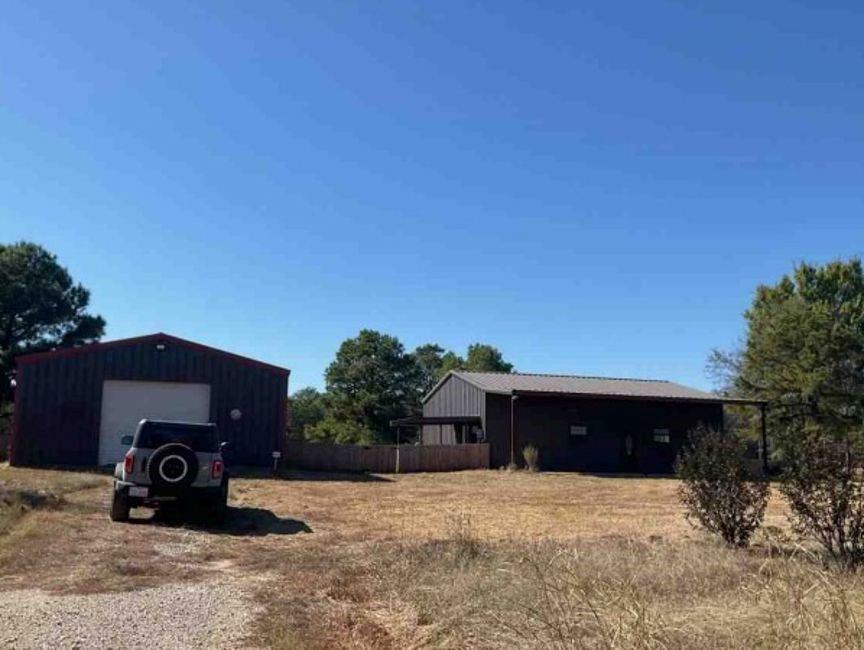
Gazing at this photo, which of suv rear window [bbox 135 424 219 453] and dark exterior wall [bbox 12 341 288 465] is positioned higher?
dark exterior wall [bbox 12 341 288 465]

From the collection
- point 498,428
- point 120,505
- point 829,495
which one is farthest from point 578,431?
point 829,495

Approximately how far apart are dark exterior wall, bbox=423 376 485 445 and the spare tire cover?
21732 millimetres

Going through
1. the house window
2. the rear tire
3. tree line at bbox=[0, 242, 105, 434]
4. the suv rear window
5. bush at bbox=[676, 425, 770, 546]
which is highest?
tree line at bbox=[0, 242, 105, 434]

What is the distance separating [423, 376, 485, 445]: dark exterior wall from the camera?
35.7 metres

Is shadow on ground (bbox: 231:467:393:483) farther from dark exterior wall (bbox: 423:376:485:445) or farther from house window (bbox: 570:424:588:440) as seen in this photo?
house window (bbox: 570:424:588:440)

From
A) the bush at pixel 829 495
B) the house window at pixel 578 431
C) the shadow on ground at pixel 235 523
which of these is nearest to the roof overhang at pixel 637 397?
the house window at pixel 578 431

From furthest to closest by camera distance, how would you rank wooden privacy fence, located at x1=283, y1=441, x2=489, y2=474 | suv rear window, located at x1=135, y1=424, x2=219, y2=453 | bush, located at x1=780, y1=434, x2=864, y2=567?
1. wooden privacy fence, located at x1=283, y1=441, x2=489, y2=474
2. suv rear window, located at x1=135, y1=424, x2=219, y2=453
3. bush, located at x1=780, y1=434, x2=864, y2=567

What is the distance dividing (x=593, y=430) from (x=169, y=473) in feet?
80.3

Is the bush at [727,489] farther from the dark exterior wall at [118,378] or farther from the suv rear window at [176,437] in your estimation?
the dark exterior wall at [118,378]

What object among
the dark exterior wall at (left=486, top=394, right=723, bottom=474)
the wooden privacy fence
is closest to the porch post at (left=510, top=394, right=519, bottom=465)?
the dark exterior wall at (left=486, top=394, right=723, bottom=474)

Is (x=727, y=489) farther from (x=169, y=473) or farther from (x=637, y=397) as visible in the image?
(x=637, y=397)

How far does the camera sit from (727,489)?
36.0 ft

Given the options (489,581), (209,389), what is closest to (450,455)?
(209,389)

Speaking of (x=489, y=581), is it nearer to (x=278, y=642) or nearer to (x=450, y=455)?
(x=278, y=642)
